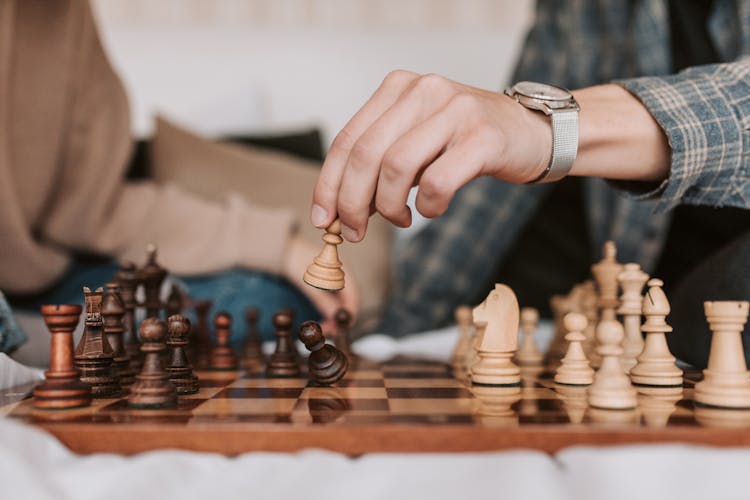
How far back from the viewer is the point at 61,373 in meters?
0.79

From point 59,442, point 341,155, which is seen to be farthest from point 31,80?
point 59,442

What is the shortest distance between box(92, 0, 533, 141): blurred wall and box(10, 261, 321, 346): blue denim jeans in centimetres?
125

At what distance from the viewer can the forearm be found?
97cm

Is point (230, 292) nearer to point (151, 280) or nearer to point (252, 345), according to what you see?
point (252, 345)

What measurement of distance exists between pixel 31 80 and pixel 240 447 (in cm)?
136

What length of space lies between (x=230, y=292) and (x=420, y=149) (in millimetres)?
1065

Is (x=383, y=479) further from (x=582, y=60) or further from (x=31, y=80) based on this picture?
(x=582, y=60)

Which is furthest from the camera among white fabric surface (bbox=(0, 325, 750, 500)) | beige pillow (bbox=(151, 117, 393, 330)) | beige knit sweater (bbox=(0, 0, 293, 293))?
beige pillow (bbox=(151, 117, 393, 330))

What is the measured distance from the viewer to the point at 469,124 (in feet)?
2.78

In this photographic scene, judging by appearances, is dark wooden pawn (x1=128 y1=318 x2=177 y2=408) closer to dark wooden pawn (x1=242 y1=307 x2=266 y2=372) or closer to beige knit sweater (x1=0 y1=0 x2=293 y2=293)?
dark wooden pawn (x1=242 y1=307 x2=266 y2=372)

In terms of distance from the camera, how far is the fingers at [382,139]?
840mm

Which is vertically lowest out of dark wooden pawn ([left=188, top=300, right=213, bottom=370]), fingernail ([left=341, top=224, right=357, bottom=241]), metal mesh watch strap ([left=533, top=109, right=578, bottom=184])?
dark wooden pawn ([left=188, top=300, right=213, bottom=370])

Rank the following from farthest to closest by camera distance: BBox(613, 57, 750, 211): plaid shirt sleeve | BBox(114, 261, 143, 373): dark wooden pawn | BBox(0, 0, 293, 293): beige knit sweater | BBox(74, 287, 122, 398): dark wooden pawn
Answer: BBox(0, 0, 293, 293): beige knit sweater, BBox(114, 261, 143, 373): dark wooden pawn, BBox(613, 57, 750, 211): plaid shirt sleeve, BBox(74, 287, 122, 398): dark wooden pawn

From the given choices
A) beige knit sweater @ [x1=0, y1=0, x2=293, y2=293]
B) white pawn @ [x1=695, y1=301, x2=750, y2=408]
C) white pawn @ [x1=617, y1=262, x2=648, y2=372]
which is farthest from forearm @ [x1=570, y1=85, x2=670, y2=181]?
beige knit sweater @ [x1=0, y1=0, x2=293, y2=293]
